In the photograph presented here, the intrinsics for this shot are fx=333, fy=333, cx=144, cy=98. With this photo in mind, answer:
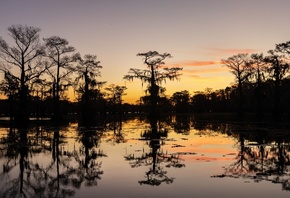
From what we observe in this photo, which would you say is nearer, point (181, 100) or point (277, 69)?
point (277, 69)

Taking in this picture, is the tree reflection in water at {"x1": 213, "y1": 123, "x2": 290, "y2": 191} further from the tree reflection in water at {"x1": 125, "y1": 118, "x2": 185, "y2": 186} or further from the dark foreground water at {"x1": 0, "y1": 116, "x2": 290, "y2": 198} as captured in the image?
the tree reflection in water at {"x1": 125, "y1": 118, "x2": 185, "y2": 186}

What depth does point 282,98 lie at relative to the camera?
164ft

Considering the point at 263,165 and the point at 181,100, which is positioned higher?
the point at 181,100

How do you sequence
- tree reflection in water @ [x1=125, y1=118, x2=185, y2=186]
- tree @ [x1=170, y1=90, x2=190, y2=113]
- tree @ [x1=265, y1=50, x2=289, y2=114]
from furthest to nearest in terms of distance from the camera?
tree @ [x1=170, y1=90, x2=190, y2=113]
tree @ [x1=265, y1=50, x2=289, y2=114]
tree reflection in water @ [x1=125, y1=118, x2=185, y2=186]

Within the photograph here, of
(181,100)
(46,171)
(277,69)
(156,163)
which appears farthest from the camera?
(181,100)

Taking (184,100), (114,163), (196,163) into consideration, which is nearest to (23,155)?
(114,163)

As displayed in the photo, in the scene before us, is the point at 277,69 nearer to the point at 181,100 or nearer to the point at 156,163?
the point at 156,163

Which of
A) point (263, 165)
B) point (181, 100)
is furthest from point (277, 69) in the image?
point (181, 100)

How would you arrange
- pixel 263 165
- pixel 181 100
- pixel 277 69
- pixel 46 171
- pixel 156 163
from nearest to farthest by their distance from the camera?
1. pixel 46 171
2. pixel 263 165
3. pixel 156 163
4. pixel 277 69
5. pixel 181 100

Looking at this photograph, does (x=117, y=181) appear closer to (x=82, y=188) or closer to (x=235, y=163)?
(x=82, y=188)

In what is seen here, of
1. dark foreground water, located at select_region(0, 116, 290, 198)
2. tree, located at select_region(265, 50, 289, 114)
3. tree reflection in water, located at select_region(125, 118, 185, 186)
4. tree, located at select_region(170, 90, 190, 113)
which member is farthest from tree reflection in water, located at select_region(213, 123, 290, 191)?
tree, located at select_region(170, 90, 190, 113)

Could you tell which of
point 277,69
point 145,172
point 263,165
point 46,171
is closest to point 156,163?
point 145,172

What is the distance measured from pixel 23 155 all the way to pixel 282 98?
45.4 metres

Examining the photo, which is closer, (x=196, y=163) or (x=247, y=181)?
(x=247, y=181)
